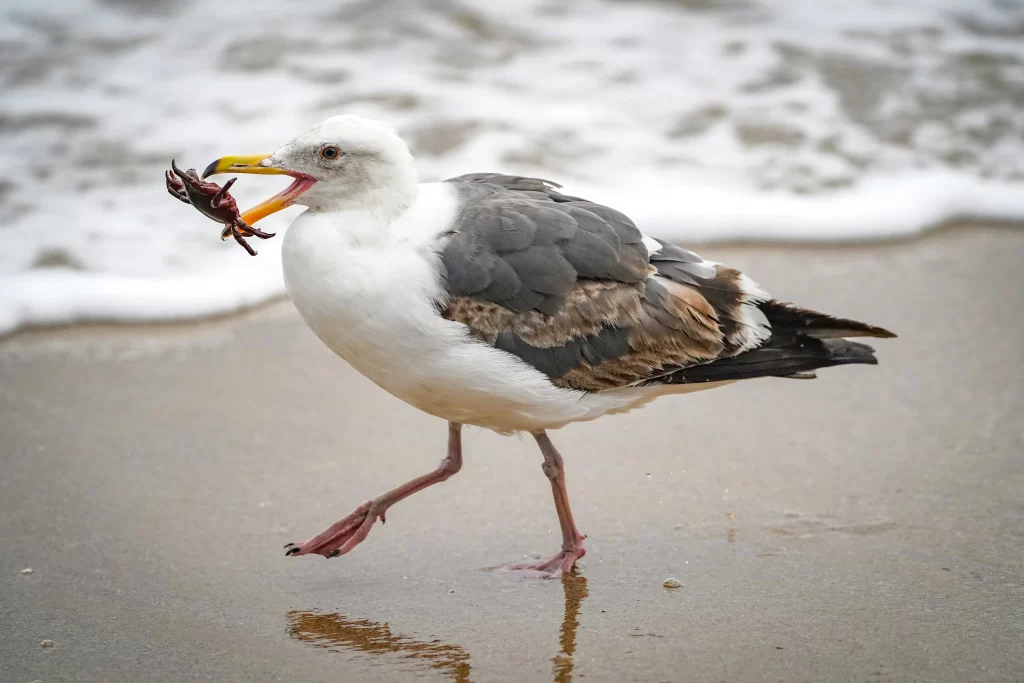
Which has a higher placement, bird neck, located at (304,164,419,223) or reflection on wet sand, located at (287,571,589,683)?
bird neck, located at (304,164,419,223)

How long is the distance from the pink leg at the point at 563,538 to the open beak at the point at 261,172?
1.24 metres

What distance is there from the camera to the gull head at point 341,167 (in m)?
4.04

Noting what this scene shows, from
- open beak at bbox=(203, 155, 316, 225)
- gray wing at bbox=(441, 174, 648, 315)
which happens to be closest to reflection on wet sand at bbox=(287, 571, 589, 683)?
gray wing at bbox=(441, 174, 648, 315)

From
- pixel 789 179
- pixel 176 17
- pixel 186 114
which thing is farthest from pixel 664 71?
pixel 176 17

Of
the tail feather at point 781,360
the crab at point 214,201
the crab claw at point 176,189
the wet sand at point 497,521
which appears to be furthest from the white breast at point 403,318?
the wet sand at point 497,521

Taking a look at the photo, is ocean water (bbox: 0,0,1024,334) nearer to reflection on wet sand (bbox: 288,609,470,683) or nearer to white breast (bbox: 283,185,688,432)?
white breast (bbox: 283,185,688,432)

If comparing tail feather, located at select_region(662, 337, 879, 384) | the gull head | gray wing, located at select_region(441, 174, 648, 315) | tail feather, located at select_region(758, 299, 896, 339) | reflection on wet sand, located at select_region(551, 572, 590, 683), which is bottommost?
reflection on wet sand, located at select_region(551, 572, 590, 683)

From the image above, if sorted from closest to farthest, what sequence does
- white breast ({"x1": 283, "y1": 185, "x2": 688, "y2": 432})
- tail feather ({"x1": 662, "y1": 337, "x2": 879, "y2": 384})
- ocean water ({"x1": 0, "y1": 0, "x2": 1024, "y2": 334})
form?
white breast ({"x1": 283, "y1": 185, "x2": 688, "y2": 432}) → tail feather ({"x1": 662, "y1": 337, "x2": 879, "y2": 384}) → ocean water ({"x1": 0, "y1": 0, "x2": 1024, "y2": 334})

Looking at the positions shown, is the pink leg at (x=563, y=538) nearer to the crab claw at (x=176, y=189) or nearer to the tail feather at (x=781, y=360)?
the tail feather at (x=781, y=360)

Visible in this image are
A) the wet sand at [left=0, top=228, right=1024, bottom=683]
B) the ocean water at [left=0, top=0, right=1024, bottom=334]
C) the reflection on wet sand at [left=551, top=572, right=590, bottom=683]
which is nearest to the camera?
the reflection on wet sand at [left=551, top=572, right=590, bottom=683]

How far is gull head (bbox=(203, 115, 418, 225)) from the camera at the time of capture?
13.3ft

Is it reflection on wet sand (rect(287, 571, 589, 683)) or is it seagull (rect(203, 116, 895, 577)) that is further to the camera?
seagull (rect(203, 116, 895, 577))

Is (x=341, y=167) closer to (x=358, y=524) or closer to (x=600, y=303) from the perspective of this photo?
(x=600, y=303)

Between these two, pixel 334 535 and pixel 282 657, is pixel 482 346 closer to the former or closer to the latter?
pixel 334 535
